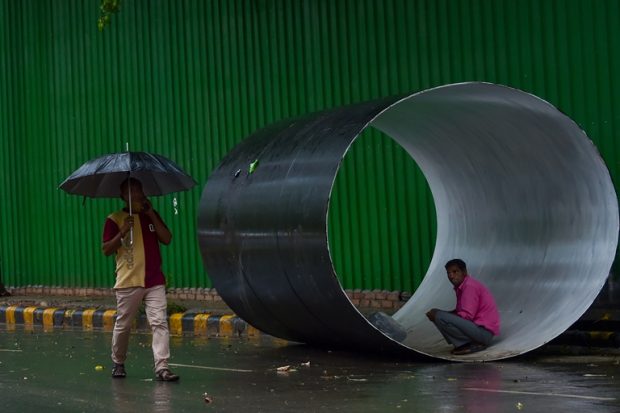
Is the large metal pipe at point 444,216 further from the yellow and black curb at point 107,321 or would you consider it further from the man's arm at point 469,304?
the yellow and black curb at point 107,321

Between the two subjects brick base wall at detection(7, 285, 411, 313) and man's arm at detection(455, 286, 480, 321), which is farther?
brick base wall at detection(7, 285, 411, 313)

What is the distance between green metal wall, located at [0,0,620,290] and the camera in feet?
43.1

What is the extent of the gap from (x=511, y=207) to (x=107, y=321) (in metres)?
5.73

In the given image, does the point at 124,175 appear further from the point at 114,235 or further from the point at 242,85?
the point at 242,85

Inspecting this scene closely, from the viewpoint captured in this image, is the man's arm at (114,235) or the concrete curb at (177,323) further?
the concrete curb at (177,323)

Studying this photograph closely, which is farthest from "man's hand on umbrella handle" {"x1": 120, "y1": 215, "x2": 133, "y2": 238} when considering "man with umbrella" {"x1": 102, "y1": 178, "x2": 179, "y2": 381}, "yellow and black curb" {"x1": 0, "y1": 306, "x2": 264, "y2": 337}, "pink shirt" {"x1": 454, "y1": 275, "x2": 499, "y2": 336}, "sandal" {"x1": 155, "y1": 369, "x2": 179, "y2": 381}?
"yellow and black curb" {"x1": 0, "y1": 306, "x2": 264, "y2": 337}

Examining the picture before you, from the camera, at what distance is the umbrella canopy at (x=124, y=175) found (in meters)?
9.95

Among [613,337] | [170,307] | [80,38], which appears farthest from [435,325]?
[80,38]

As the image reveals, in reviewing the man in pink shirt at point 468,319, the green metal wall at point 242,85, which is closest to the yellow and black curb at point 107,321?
the green metal wall at point 242,85

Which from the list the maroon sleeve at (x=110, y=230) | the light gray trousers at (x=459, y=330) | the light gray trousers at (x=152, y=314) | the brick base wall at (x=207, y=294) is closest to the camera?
the light gray trousers at (x=152, y=314)

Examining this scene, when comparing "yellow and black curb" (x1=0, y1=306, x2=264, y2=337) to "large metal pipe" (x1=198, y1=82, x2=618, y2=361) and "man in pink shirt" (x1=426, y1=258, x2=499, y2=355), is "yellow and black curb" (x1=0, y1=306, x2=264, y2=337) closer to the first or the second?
"large metal pipe" (x1=198, y1=82, x2=618, y2=361)

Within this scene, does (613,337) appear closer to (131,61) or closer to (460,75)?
(460,75)

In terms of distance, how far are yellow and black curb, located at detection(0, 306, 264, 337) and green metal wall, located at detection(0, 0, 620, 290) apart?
156 centimetres

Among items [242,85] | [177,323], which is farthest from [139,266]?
[242,85]
